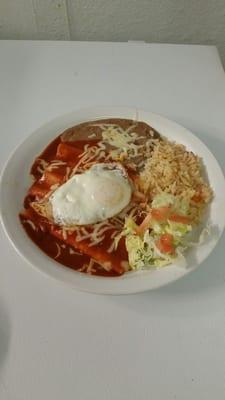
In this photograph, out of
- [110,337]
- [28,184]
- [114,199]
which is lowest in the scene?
[110,337]

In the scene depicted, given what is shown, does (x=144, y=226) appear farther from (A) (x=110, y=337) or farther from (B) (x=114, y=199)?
(A) (x=110, y=337)

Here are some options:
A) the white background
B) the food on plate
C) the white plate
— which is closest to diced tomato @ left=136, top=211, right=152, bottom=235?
the food on plate

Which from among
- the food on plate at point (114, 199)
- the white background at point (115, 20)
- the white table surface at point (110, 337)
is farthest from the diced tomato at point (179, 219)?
the white background at point (115, 20)

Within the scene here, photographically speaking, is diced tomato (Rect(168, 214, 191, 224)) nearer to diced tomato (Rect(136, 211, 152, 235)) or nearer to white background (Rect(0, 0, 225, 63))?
diced tomato (Rect(136, 211, 152, 235))

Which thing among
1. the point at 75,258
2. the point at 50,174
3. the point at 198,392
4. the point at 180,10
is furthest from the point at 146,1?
the point at 198,392

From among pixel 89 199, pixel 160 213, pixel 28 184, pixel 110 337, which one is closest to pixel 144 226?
pixel 160 213

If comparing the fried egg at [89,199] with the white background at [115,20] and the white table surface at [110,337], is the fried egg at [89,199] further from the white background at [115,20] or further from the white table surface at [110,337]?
the white background at [115,20]

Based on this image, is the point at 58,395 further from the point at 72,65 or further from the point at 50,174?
the point at 72,65
